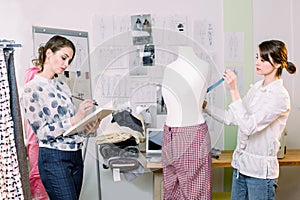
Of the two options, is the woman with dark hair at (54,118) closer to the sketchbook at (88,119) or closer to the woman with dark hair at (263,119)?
the sketchbook at (88,119)

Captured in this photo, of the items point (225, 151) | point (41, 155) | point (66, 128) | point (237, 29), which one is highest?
point (237, 29)

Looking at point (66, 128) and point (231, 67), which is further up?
point (231, 67)

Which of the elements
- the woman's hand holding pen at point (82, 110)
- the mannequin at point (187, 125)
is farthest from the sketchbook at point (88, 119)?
the mannequin at point (187, 125)

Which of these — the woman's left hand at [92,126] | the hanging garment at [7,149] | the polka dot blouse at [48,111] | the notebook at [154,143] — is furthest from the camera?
the notebook at [154,143]

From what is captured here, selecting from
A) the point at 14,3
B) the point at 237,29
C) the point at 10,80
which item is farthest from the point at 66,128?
the point at 237,29

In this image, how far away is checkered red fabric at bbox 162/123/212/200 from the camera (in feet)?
6.20

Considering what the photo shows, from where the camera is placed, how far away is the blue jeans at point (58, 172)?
186 centimetres

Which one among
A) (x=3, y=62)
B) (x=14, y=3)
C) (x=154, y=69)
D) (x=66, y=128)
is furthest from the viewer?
(x=14, y=3)

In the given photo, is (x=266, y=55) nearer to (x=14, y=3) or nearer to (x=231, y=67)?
(x=231, y=67)

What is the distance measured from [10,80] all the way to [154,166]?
40.4 inches

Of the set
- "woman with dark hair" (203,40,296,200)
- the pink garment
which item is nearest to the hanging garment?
the pink garment

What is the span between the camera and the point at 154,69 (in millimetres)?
2066

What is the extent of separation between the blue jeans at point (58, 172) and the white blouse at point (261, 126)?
80cm

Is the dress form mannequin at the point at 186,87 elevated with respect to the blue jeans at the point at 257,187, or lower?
elevated
